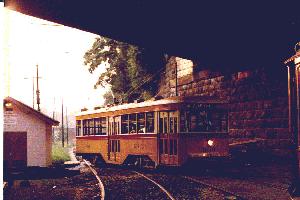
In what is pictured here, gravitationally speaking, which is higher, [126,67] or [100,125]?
[126,67]

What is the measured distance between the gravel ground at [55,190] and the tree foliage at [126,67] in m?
17.1

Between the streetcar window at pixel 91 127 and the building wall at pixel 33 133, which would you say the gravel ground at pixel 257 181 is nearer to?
the streetcar window at pixel 91 127

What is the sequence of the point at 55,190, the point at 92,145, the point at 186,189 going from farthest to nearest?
the point at 92,145 → the point at 55,190 → the point at 186,189

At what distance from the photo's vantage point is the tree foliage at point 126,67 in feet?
106

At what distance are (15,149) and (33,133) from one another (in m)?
1.16

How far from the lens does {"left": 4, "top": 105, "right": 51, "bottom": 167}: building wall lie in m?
20.6

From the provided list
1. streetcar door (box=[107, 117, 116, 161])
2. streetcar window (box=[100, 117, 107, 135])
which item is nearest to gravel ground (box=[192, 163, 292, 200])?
streetcar door (box=[107, 117, 116, 161])

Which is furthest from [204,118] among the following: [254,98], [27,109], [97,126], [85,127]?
[27,109]

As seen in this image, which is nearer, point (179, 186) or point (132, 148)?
point (179, 186)

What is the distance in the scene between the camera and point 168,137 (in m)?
15.7

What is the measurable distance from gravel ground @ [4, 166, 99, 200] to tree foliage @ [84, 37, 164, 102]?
1713 centimetres

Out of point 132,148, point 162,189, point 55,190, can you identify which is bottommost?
point 55,190

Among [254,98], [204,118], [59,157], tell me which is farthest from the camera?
[59,157]

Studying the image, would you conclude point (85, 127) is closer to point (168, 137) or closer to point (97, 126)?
point (97, 126)
